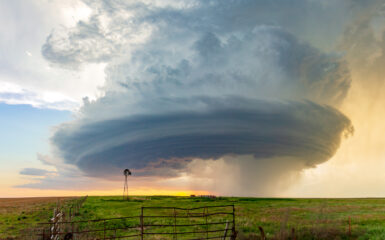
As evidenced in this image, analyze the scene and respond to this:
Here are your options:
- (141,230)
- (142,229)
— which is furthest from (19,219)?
(142,229)

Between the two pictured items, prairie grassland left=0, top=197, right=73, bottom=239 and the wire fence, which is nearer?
the wire fence

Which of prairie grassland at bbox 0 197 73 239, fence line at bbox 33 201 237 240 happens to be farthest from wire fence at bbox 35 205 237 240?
prairie grassland at bbox 0 197 73 239

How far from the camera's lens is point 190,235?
3600 cm

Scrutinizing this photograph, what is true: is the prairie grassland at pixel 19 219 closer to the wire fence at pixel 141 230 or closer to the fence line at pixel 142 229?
the wire fence at pixel 141 230

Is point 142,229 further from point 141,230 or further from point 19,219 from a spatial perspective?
point 19,219

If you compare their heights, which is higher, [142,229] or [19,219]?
[142,229]

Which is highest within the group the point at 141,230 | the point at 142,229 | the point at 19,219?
the point at 142,229

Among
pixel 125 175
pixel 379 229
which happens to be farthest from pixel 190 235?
pixel 125 175

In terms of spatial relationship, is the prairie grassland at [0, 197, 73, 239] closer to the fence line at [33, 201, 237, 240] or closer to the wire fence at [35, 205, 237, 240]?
the wire fence at [35, 205, 237, 240]

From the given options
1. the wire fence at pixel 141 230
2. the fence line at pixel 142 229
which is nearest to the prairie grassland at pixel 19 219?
the wire fence at pixel 141 230

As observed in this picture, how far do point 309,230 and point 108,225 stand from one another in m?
26.2

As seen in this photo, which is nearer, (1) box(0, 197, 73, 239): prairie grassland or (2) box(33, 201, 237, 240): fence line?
(2) box(33, 201, 237, 240): fence line

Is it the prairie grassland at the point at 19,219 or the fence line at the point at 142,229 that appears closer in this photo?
the fence line at the point at 142,229

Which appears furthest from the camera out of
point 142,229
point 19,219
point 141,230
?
point 19,219
